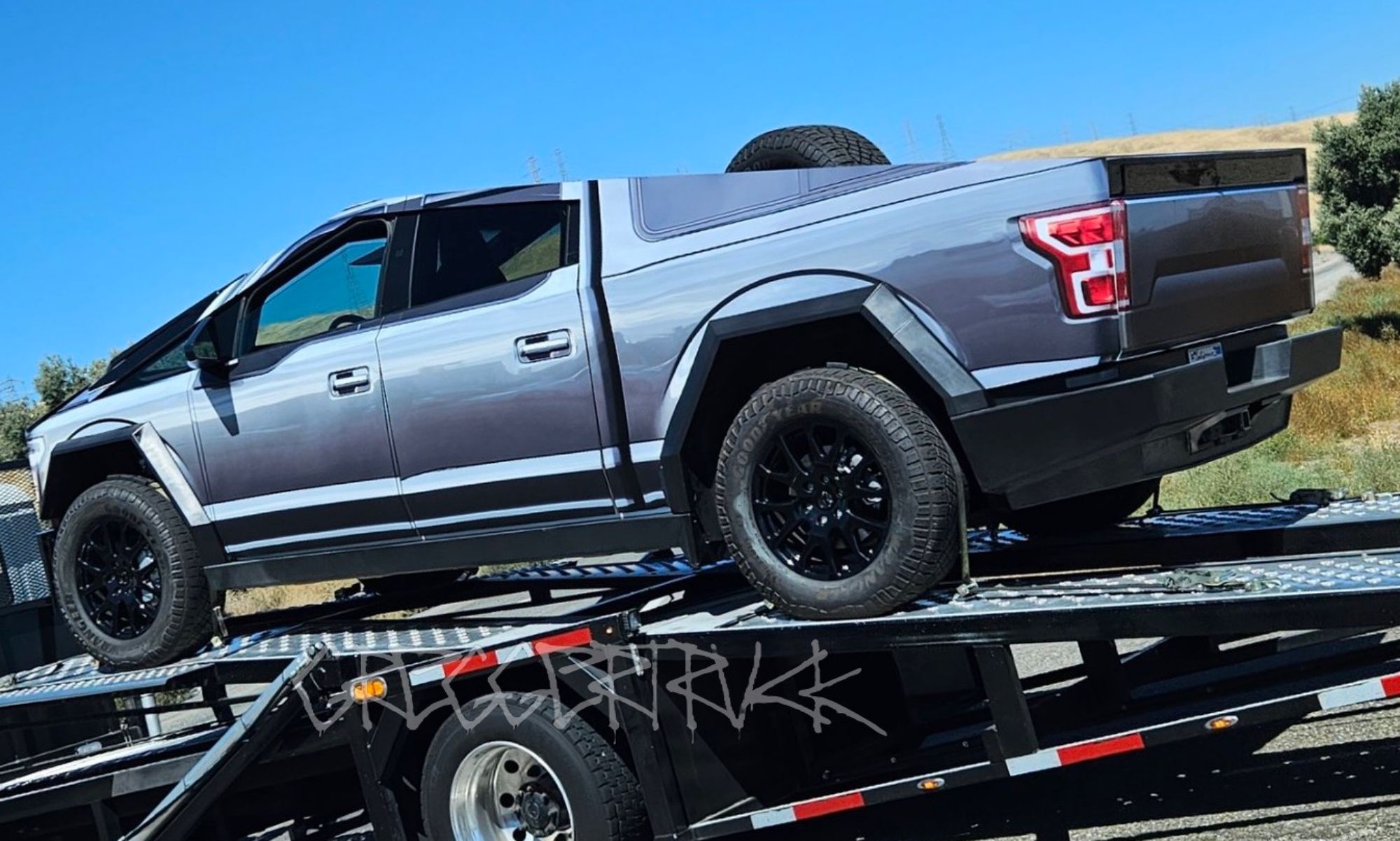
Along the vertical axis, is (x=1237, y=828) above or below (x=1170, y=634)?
below

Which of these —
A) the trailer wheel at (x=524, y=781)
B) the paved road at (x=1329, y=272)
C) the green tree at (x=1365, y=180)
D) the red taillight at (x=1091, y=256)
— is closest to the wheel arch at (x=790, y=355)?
the red taillight at (x=1091, y=256)

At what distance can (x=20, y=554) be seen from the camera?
685 cm

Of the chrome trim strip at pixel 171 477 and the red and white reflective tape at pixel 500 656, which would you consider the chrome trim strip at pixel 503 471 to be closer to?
the red and white reflective tape at pixel 500 656

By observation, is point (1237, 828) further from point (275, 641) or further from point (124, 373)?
point (124, 373)

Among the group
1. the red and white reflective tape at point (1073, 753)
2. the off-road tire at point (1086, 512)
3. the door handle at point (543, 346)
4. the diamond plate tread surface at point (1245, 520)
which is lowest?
the red and white reflective tape at point (1073, 753)

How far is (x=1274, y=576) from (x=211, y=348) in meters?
3.90

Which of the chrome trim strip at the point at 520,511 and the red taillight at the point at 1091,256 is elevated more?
the red taillight at the point at 1091,256

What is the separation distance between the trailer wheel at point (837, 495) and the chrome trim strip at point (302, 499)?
4.71 feet

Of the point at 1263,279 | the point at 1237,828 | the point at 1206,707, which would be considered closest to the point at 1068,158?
the point at 1263,279

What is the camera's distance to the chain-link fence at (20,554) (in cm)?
679

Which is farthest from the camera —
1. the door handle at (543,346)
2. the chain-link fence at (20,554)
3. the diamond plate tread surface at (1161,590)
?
the chain-link fence at (20,554)

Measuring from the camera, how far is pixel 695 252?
14.4 feet

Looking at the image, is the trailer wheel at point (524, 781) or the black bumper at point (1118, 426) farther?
the trailer wheel at point (524, 781)

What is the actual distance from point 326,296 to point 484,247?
0.78m
